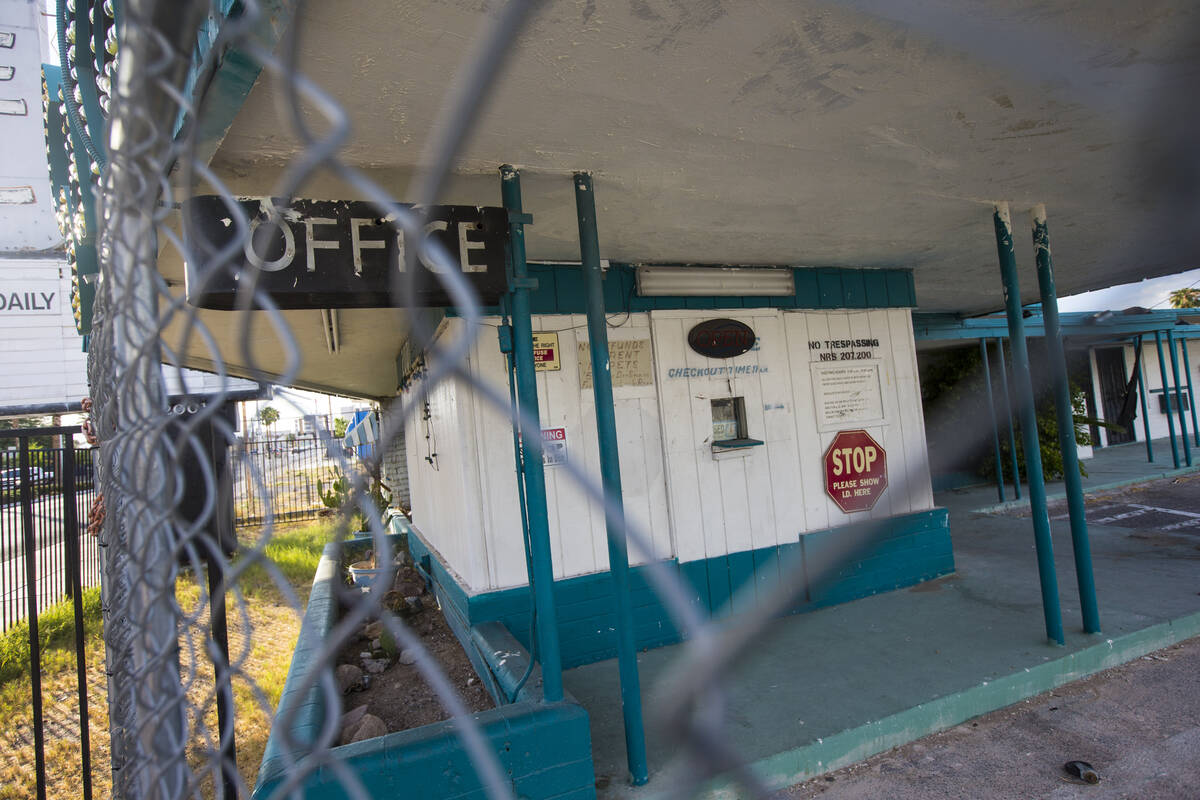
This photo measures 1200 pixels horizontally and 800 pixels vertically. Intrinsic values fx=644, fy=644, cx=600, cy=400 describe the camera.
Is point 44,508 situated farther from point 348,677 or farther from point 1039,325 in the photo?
point 1039,325

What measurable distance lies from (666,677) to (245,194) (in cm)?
347

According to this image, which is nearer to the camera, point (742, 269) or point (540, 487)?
point (540, 487)

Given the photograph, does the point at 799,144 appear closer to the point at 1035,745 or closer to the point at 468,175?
the point at 468,175

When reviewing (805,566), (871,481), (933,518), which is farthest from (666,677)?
(933,518)

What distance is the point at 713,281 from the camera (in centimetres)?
477

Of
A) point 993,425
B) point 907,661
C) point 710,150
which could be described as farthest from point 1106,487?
point 710,150

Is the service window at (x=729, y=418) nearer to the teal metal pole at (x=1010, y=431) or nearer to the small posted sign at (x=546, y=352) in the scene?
the small posted sign at (x=546, y=352)

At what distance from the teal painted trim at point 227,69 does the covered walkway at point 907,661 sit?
2.93m

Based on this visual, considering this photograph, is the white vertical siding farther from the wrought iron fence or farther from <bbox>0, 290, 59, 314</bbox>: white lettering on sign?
<bbox>0, 290, 59, 314</bbox>: white lettering on sign

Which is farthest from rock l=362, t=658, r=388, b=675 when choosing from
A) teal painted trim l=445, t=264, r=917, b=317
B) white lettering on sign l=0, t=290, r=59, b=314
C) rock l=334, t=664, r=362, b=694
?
white lettering on sign l=0, t=290, r=59, b=314

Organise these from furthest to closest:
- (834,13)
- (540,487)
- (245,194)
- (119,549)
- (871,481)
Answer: (871,481) < (245,194) < (540,487) < (834,13) < (119,549)

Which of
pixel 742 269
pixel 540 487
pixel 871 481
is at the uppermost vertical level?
pixel 742 269

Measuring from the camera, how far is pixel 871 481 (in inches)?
207

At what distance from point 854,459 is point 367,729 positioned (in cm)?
395
